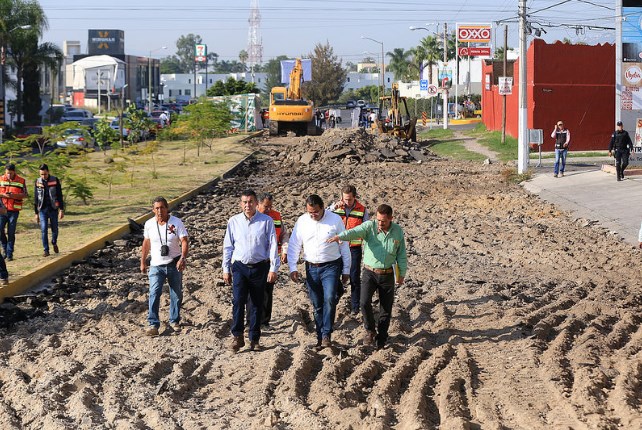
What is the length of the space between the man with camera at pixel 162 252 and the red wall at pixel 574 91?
30.7 meters

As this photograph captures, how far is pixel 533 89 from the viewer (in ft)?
133

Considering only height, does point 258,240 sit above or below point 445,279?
above

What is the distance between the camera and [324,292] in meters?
10.7


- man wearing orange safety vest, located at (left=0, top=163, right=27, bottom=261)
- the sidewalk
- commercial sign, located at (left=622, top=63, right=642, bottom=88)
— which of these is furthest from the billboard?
man wearing orange safety vest, located at (left=0, top=163, right=27, bottom=261)

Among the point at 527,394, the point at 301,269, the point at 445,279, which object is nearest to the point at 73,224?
the point at 301,269

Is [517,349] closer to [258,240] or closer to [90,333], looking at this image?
[258,240]

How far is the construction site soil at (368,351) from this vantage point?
831 cm

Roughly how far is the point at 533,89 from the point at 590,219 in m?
19.4

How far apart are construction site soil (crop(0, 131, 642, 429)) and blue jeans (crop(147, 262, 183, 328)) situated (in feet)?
0.83

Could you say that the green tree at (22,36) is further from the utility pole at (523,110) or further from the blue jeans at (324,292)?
the blue jeans at (324,292)

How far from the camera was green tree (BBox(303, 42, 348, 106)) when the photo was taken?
128 meters

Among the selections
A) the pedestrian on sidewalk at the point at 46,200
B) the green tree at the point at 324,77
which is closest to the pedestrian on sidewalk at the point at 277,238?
the pedestrian on sidewalk at the point at 46,200

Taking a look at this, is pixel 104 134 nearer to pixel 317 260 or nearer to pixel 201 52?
pixel 317 260

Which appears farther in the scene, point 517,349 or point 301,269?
point 301,269
